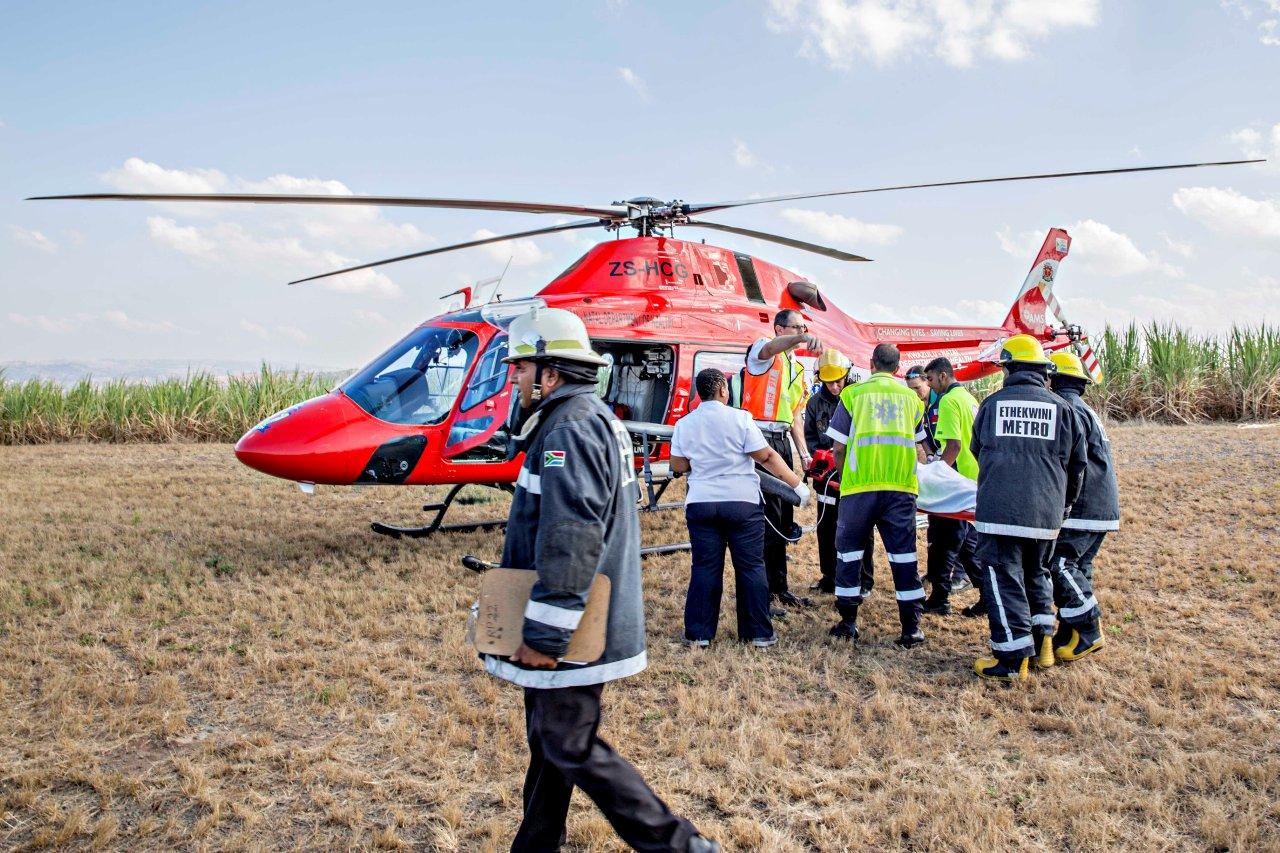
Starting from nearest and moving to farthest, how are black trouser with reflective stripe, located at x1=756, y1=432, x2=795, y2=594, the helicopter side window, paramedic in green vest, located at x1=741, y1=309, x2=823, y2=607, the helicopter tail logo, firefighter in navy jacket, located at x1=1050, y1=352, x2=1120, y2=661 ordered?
firefighter in navy jacket, located at x1=1050, y1=352, x2=1120, y2=661 → paramedic in green vest, located at x1=741, y1=309, x2=823, y2=607 → black trouser with reflective stripe, located at x1=756, y1=432, x2=795, y2=594 → the helicopter side window → the helicopter tail logo

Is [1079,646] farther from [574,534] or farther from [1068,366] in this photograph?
[574,534]

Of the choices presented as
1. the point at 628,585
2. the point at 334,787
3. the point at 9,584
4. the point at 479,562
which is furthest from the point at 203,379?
the point at 628,585

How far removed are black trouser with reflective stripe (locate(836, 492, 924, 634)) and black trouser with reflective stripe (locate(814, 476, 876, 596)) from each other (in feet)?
3.24

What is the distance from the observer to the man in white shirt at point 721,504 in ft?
18.4

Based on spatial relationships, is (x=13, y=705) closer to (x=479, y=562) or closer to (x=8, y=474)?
(x=479, y=562)

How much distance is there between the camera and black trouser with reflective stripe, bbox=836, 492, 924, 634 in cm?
572

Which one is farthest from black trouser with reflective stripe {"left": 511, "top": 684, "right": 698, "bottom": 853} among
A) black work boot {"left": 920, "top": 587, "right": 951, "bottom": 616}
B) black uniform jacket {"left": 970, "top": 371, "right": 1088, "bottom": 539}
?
black work boot {"left": 920, "top": 587, "right": 951, "bottom": 616}

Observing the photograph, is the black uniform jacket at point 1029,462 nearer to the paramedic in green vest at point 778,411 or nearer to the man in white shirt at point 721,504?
the man in white shirt at point 721,504

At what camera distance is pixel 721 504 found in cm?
562

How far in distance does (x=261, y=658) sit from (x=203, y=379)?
1584 centimetres

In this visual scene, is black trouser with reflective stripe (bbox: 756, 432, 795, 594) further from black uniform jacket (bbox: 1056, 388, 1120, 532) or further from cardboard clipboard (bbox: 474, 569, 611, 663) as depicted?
cardboard clipboard (bbox: 474, 569, 611, 663)

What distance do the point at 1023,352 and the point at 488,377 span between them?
14.8 feet

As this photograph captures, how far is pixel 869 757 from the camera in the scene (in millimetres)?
4145

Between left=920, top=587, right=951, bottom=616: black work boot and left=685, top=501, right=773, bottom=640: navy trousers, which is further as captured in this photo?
left=920, top=587, right=951, bottom=616: black work boot
